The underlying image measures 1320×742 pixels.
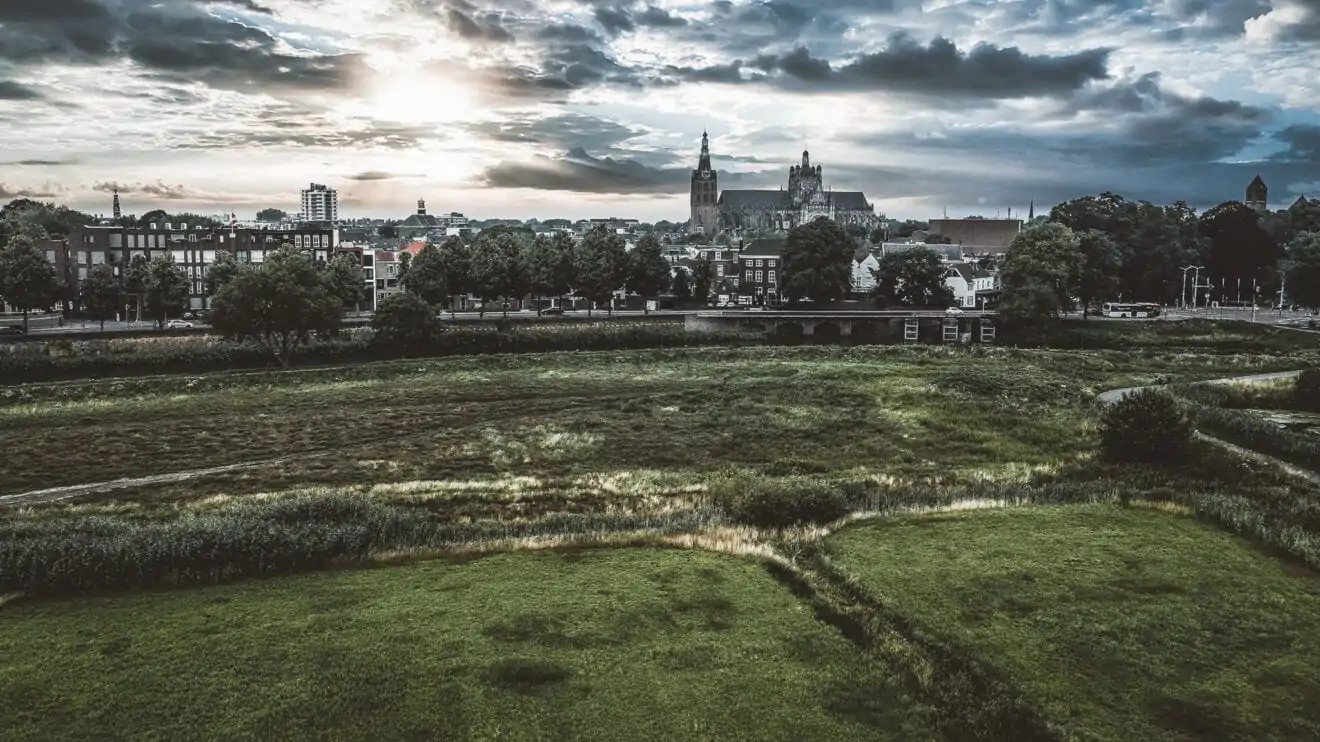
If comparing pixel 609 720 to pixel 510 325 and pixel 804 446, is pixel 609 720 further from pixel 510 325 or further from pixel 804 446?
pixel 510 325

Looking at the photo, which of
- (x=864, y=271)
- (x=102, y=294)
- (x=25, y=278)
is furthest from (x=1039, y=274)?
(x=102, y=294)

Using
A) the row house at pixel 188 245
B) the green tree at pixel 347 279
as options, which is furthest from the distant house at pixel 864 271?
the row house at pixel 188 245

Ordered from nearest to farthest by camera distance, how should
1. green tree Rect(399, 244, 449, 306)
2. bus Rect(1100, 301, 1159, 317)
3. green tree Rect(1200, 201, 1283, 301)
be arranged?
green tree Rect(399, 244, 449, 306) → bus Rect(1100, 301, 1159, 317) → green tree Rect(1200, 201, 1283, 301)

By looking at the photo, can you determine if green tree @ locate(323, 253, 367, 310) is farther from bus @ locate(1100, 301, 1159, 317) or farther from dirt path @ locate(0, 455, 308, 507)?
bus @ locate(1100, 301, 1159, 317)

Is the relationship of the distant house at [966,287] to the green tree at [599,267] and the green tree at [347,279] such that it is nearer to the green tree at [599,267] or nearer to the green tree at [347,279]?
the green tree at [599,267]

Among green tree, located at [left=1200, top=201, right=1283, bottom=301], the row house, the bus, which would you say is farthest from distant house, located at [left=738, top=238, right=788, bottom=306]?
the row house
